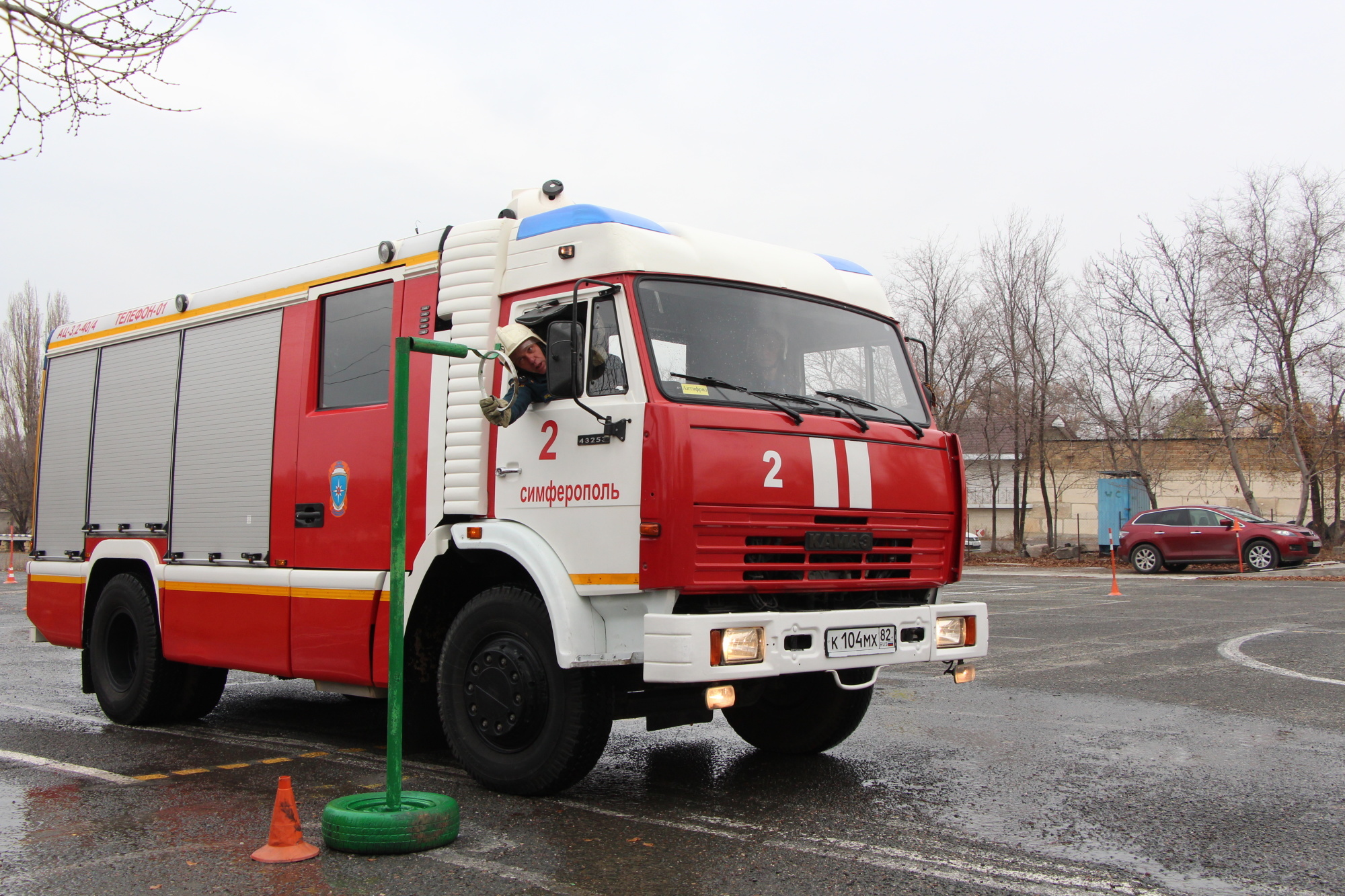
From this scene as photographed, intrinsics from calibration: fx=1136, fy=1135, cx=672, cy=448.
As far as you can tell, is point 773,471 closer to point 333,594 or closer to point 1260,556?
point 333,594

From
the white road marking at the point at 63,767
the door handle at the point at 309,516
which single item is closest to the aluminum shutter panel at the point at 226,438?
the door handle at the point at 309,516

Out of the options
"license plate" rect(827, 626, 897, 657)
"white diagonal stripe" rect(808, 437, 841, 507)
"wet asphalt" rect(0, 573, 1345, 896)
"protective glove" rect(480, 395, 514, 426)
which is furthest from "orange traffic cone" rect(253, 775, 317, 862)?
"white diagonal stripe" rect(808, 437, 841, 507)

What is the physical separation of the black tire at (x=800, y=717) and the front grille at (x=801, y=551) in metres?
0.83

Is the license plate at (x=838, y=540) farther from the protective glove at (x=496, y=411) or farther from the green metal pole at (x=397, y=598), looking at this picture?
the green metal pole at (x=397, y=598)

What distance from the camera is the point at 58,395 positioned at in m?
9.26

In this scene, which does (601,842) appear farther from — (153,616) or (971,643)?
(153,616)

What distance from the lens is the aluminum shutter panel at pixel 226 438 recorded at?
7273 millimetres

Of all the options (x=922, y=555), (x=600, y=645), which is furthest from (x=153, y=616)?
(x=922, y=555)

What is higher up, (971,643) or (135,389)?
(135,389)

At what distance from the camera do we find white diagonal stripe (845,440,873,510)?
5.64 m

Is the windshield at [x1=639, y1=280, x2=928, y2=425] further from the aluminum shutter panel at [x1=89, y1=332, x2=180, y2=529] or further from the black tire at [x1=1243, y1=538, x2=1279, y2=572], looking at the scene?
the black tire at [x1=1243, y1=538, x2=1279, y2=572]

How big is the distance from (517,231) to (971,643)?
10.7 feet

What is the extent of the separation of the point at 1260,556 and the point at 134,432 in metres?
24.3

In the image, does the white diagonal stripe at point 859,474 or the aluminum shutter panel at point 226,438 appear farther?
the aluminum shutter panel at point 226,438
